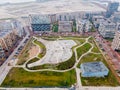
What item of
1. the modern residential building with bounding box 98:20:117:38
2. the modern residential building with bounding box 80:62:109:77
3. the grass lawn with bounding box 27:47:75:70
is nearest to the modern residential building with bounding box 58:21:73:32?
the modern residential building with bounding box 98:20:117:38

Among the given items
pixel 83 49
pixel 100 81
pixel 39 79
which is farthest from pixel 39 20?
Result: pixel 100 81

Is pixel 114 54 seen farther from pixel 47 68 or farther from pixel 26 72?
pixel 26 72

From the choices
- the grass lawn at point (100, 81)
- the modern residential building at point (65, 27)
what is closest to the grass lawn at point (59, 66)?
the grass lawn at point (100, 81)

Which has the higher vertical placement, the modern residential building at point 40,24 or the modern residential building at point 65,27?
the modern residential building at point 40,24

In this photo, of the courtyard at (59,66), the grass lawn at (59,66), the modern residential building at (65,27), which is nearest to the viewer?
the courtyard at (59,66)

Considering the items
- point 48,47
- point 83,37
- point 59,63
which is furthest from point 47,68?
point 83,37

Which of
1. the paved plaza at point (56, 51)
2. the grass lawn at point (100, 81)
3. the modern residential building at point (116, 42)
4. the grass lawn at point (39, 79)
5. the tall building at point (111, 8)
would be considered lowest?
the grass lawn at point (100, 81)

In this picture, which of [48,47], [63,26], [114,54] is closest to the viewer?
[114,54]

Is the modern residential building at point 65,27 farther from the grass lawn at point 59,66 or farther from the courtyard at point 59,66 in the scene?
the grass lawn at point 59,66
